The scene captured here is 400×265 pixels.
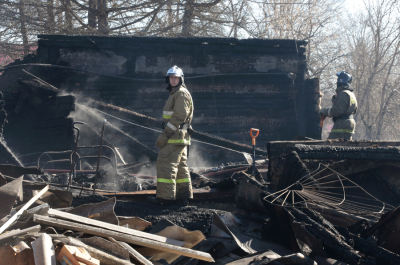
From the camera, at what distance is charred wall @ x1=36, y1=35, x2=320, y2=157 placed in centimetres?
1001

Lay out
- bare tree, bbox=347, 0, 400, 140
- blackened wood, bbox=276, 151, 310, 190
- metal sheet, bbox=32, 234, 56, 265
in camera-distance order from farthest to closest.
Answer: bare tree, bbox=347, 0, 400, 140 < blackened wood, bbox=276, 151, 310, 190 < metal sheet, bbox=32, 234, 56, 265

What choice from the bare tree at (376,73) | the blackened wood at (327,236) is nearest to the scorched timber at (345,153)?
the blackened wood at (327,236)

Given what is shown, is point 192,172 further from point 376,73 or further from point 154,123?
point 376,73

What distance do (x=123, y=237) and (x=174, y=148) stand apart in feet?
6.81

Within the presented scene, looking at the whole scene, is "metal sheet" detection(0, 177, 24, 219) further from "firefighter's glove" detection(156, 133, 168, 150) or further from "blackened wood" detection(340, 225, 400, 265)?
"blackened wood" detection(340, 225, 400, 265)

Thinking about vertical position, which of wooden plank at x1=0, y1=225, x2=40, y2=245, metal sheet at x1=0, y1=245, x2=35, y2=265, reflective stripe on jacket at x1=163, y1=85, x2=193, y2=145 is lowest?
metal sheet at x1=0, y1=245, x2=35, y2=265

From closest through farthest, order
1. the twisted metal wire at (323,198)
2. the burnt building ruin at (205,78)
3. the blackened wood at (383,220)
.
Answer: the blackened wood at (383,220), the twisted metal wire at (323,198), the burnt building ruin at (205,78)

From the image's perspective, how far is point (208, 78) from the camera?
34.9 ft

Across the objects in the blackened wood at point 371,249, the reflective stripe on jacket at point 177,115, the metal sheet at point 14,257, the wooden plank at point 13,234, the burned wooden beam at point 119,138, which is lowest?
the blackened wood at point 371,249

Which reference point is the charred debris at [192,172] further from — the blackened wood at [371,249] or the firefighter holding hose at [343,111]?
the firefighter holding hose at [343,111]

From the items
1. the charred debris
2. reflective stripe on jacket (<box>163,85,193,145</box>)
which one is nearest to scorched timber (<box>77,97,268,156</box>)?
the charred debris

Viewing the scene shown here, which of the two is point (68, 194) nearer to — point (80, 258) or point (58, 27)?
point (80, 258)

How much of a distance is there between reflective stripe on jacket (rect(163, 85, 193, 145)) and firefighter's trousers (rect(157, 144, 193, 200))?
0.12 meters

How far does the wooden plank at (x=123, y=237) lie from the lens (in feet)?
8.96
